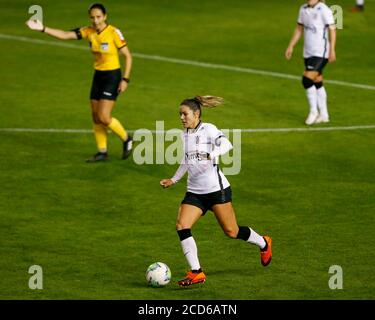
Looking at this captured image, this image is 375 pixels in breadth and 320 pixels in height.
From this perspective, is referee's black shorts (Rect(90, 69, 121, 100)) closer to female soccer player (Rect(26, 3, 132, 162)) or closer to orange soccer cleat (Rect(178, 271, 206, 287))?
female soccer player (Rect(26, 3, 132, 162))

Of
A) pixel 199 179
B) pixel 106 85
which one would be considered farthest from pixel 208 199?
pixel 106 85

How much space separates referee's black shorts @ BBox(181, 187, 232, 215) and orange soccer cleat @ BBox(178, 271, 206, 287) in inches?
34.7

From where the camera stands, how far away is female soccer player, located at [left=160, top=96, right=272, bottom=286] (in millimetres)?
15484

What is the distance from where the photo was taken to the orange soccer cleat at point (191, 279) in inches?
603

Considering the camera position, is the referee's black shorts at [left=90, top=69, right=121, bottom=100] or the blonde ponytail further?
the referee's black shorts at [left=90, top=69, right=121, bottom=100]

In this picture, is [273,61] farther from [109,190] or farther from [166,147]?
[109,190]

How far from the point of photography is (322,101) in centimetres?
2562

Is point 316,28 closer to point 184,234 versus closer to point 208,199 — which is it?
point 208,199

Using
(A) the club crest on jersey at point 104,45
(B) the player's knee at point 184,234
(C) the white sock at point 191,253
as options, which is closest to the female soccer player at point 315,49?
(A) the club crest on jersey at point 104,45

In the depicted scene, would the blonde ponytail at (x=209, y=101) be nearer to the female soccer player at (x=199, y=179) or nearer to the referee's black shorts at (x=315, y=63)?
the female soccer player at (x=199, y=179)

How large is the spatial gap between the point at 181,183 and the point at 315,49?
5353 mm

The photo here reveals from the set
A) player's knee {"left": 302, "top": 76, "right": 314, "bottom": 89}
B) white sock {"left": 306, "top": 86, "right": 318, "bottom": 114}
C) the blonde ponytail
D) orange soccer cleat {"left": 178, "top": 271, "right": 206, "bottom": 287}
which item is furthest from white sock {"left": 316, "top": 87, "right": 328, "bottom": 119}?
orange soccer cleat {"left": 178, "top": 271, "right": 206, "bottom": 287}

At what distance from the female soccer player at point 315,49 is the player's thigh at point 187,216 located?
1021cm
